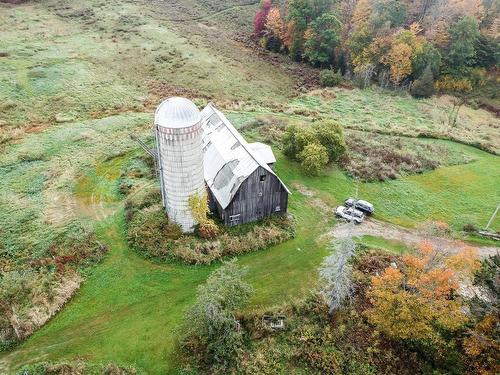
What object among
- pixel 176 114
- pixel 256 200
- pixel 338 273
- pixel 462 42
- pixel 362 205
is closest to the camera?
pixel 338 273

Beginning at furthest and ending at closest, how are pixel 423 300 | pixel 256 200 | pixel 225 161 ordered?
1. pixel 225 161
2. pixel 256 200
3. pixel 423 300

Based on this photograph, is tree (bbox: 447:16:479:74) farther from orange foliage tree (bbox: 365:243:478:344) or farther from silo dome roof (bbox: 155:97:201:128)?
silo dome roof (bbox: 155:97:201:128)

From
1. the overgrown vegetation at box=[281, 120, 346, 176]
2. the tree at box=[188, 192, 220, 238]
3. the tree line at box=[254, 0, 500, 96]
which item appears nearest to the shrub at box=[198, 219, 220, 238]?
the tree at box=[188, 192, 220, 238]

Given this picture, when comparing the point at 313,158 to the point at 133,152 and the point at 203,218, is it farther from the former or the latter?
the point at 133,152

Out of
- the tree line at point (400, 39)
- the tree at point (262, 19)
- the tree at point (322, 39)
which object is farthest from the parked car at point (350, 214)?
the tree at point (262, 19)

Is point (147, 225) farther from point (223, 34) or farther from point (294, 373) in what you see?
point (223, 34)

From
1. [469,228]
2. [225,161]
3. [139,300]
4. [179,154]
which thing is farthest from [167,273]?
[469,228]
